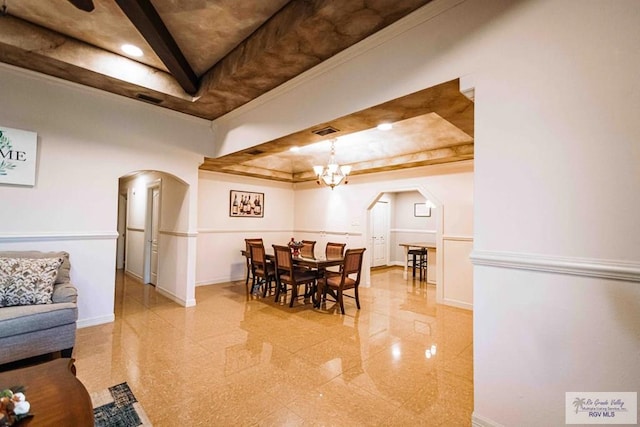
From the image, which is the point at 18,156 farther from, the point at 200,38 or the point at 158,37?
the point at 200,38

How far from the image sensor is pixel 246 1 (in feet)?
7.31

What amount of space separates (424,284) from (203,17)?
20.2ft

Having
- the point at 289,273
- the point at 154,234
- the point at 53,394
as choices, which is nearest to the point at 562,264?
the point at 53,394

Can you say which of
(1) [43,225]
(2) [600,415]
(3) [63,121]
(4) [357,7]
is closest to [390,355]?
(2) [600,415]

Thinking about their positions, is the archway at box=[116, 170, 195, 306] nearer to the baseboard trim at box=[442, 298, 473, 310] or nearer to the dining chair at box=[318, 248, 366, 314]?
the dining chair at box=[318, 248, 366, 314]

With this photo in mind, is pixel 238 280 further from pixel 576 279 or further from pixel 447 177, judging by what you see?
pixel 576 279

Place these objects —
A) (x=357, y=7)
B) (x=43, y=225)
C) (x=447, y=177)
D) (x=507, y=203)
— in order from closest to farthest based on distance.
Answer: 1. (x=507, y=203)
2. (x=357, y=7)
3. (x=43, y=225)
4. (x=447, y=177)

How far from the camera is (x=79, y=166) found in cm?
346

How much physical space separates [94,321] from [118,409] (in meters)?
2.11

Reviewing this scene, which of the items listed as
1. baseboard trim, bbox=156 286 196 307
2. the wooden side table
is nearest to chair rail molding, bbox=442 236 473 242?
baseboard trim, bbox=156 286 196 307

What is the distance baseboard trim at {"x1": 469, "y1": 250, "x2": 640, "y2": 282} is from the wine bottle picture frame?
219 inches

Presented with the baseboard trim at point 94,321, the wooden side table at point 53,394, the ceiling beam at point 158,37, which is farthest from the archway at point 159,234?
the wooden side table at point 53,394

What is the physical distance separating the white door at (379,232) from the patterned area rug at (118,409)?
22.1 feet

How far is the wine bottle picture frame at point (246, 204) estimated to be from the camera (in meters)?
6.50
